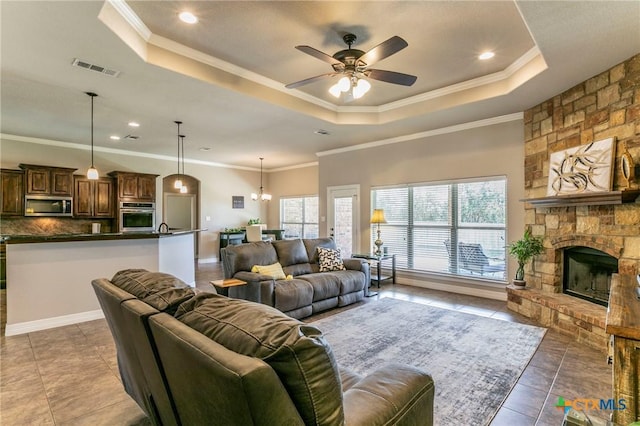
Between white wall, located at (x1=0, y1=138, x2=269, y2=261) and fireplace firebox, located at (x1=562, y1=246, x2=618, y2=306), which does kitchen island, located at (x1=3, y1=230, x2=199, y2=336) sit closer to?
white wall, located at (x1=0, y1=138, x2=269, y2=261)

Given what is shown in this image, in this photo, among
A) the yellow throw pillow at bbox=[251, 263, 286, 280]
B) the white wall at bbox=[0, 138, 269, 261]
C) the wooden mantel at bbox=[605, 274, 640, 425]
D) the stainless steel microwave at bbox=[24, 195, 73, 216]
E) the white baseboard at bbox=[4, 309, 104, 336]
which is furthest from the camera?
the white wall at bbox=[0, 138, 269, 261]

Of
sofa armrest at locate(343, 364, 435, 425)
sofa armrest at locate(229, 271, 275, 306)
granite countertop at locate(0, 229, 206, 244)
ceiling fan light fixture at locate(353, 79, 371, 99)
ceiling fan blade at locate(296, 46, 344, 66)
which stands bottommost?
sofa armrest at locate(229, 271, 275, 306)

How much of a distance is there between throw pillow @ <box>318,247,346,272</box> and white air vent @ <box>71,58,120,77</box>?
3554 mm

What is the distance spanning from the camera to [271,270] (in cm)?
433

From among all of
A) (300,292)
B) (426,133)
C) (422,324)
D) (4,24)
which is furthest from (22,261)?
(426,133)

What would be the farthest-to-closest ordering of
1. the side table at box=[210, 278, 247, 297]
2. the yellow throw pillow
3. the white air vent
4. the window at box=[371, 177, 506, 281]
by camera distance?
the window at box=[371, 177, 506, 281], the yellow throw pillow, the side table at box=[210, 278, 247, 297], the white air vent

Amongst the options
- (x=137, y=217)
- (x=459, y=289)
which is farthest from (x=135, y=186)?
(x=459, y=289)

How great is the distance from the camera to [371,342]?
11.0 feet

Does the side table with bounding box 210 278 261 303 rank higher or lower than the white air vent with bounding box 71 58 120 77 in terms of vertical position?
lower

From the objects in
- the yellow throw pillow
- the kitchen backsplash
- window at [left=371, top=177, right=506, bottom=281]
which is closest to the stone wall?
window at [left=371, top=177, right=506, bottom=281]

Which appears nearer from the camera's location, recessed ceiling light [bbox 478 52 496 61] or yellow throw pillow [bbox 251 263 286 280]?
recessed ceiling light [bbox 478 52 496 61]

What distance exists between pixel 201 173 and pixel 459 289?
727cm

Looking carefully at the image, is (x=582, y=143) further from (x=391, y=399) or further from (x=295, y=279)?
(x=391, y=399)

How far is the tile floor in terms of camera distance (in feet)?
7.11
